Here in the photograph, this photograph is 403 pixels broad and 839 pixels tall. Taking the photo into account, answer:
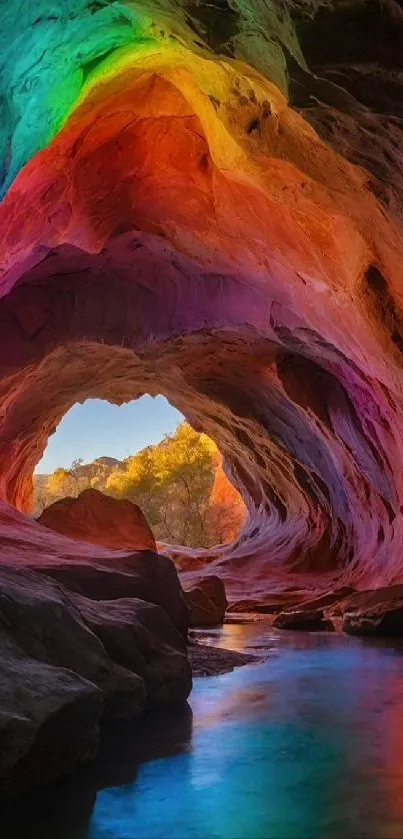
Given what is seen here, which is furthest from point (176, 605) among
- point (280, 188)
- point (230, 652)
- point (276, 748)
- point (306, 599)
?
point (306, 599)

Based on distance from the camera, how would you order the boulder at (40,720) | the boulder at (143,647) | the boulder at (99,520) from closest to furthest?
the boulder at (40,720) → the boulder at (143,647) → the boulder at (99,520)

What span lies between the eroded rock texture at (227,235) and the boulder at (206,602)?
11.6 ft

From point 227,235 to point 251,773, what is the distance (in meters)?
8.56

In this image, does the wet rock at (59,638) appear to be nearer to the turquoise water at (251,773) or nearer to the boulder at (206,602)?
the turquoise water at (251,773)

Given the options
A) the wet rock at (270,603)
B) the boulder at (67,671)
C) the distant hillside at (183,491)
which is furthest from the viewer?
the distant hillside at (183,491)

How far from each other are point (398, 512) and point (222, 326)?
16.0 feet

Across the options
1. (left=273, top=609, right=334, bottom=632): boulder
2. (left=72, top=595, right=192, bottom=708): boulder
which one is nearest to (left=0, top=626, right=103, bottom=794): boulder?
(left=72, top=595, right=192, bottom=708): boulder

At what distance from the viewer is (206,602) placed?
1342cm

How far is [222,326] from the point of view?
13977 mm

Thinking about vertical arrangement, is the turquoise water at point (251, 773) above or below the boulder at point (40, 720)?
below

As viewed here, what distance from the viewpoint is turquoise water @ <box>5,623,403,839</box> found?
2.97 metres

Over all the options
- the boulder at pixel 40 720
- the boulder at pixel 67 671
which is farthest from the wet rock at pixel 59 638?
the boulder at pixel 40 720

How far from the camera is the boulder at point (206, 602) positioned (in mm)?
12992

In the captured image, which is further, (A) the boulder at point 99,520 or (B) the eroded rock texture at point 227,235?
(A) the boulder at point 99,520
